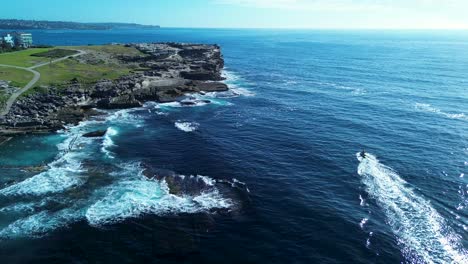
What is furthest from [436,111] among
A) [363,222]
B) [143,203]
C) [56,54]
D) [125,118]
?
[56,54]

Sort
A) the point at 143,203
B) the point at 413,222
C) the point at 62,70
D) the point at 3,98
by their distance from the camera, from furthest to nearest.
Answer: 1. the point at 62,70
2. the point at 3,98
3. the point at 143,203
4. the point at 413,222

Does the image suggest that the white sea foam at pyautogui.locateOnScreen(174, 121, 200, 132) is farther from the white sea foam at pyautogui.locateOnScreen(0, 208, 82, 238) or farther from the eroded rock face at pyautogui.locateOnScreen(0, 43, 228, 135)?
the white sea foam at pyautogui.locateOnScreen(0, 208, 82, 238)

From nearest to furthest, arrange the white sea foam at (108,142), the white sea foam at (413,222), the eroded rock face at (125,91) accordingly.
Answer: the white sea foam at (413,222) → the white sea foam at (108,142) → the eroded rock face at (125,91)

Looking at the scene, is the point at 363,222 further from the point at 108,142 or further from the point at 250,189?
the point at 108,142

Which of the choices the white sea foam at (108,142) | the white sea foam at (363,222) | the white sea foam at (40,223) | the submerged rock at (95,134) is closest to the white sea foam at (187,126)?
the white sea foam at (108,142)

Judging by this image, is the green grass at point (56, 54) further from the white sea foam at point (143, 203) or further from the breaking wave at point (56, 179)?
the white sea foam at point (143, 203)

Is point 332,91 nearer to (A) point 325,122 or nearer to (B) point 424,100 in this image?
(B) point 424,100
